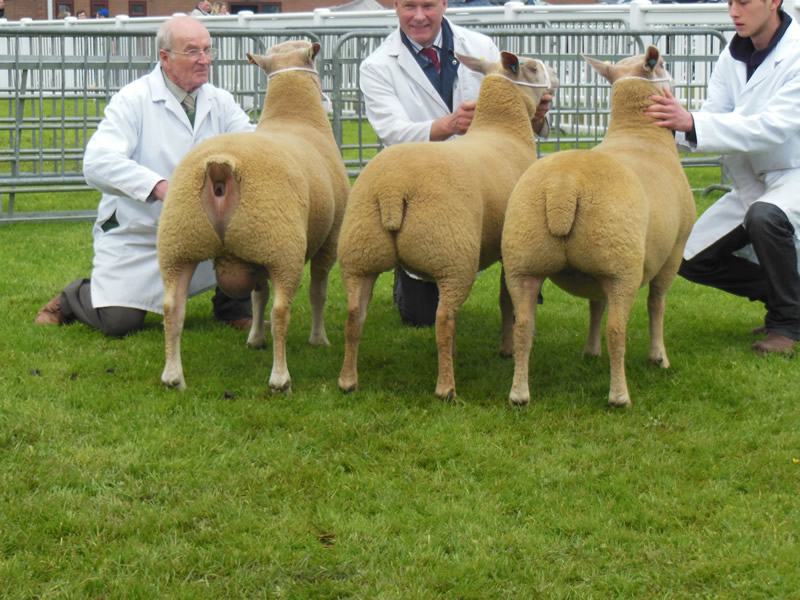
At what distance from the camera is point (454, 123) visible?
570 cm

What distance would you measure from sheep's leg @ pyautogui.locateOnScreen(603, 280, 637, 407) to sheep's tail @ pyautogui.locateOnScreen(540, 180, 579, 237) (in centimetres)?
35

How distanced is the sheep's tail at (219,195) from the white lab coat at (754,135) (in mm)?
2497

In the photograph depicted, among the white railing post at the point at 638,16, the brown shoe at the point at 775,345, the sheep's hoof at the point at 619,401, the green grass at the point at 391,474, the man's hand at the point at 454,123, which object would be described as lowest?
the green grass at the point at 391,474

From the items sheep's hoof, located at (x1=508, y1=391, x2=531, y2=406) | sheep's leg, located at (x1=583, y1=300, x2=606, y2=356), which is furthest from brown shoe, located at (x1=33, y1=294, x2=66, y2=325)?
sheep's leg, located at (x1=583, y1=300, x2=606, y2=356)

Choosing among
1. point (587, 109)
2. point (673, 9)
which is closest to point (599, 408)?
point (587, 109)

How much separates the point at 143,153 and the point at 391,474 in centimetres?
284

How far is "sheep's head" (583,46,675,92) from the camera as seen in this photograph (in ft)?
16.6

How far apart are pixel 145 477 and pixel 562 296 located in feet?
13.3

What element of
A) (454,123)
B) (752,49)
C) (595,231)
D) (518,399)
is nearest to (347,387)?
(518,399)

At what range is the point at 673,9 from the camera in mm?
12844

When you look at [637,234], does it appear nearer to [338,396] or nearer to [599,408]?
[599,408]

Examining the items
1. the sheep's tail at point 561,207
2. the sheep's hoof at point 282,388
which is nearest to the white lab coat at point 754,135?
the sheep's tail at point 561,207

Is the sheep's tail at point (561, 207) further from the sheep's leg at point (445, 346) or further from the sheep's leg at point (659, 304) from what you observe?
the sheep's leg at point (659, 304)

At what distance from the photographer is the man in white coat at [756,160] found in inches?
216
